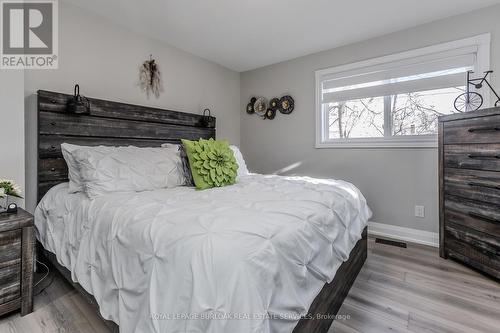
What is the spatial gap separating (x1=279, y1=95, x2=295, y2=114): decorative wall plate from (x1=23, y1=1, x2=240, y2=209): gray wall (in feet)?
3.14

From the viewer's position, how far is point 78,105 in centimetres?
214

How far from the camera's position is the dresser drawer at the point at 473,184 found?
1.93 metres

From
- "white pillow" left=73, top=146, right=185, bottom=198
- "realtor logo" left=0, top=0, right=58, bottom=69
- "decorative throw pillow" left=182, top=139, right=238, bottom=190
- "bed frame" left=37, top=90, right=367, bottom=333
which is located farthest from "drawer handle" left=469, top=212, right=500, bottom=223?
"realtor logo" left=0, top=0, right=58, bottom=69

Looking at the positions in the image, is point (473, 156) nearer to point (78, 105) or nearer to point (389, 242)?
point (389, 242)

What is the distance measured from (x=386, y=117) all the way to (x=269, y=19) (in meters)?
1.73

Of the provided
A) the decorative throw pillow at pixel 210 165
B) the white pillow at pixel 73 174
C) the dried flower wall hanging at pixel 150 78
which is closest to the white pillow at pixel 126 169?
the white pillow at pixel 73 174

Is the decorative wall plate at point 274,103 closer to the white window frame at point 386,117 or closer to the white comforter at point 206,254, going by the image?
the white window frame at point 386,117

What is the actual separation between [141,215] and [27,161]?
1.55 metres

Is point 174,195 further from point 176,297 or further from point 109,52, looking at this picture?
point 109,52

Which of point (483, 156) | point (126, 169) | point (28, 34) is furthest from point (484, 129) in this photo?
point (28, 34)

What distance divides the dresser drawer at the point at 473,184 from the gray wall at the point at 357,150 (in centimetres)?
38

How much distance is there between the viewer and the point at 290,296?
91 centimetres

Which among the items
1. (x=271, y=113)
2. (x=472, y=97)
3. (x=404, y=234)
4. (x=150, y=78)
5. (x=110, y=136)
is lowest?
(x=404, y=234)

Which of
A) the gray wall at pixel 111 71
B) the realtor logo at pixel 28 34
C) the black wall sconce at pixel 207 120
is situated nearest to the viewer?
the realtor logo at pixel 28 34
